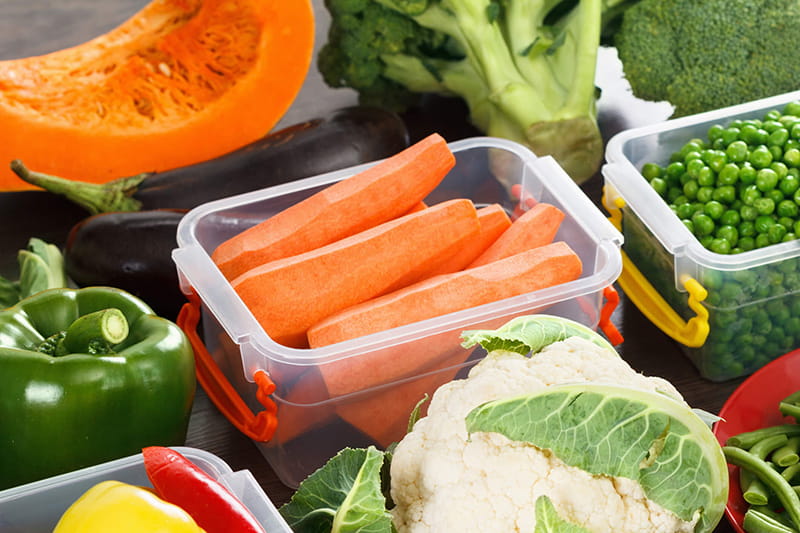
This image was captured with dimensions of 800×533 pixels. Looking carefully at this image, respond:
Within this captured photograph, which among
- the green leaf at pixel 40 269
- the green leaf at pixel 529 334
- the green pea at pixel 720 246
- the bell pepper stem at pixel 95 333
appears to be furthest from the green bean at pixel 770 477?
the green leaf at pixel 40 269

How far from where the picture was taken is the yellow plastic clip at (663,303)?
114 centimetres

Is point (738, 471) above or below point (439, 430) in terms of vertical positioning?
below

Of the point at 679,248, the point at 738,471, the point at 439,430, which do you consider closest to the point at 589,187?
the point at 679,248

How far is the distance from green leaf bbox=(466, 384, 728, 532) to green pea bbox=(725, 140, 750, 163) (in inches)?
18.0

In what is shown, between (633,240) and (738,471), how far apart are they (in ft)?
1.16

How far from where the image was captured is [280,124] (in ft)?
5.42

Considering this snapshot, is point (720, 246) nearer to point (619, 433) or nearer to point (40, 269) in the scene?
point (619, 433)

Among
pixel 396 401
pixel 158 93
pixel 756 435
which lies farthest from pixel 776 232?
pixel 158 93

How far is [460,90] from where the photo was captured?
1581mm

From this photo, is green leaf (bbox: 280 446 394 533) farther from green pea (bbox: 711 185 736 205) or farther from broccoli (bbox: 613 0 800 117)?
broccoli (bbox: 613 0 800 117)

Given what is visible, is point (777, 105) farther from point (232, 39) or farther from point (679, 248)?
point (232, 39)

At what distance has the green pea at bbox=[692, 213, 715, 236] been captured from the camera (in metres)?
1.16

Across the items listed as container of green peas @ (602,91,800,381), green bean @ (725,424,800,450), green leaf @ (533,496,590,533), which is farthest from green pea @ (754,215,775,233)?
green leaf @ (533,496,590,533)

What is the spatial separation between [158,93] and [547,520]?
102 centimetres
